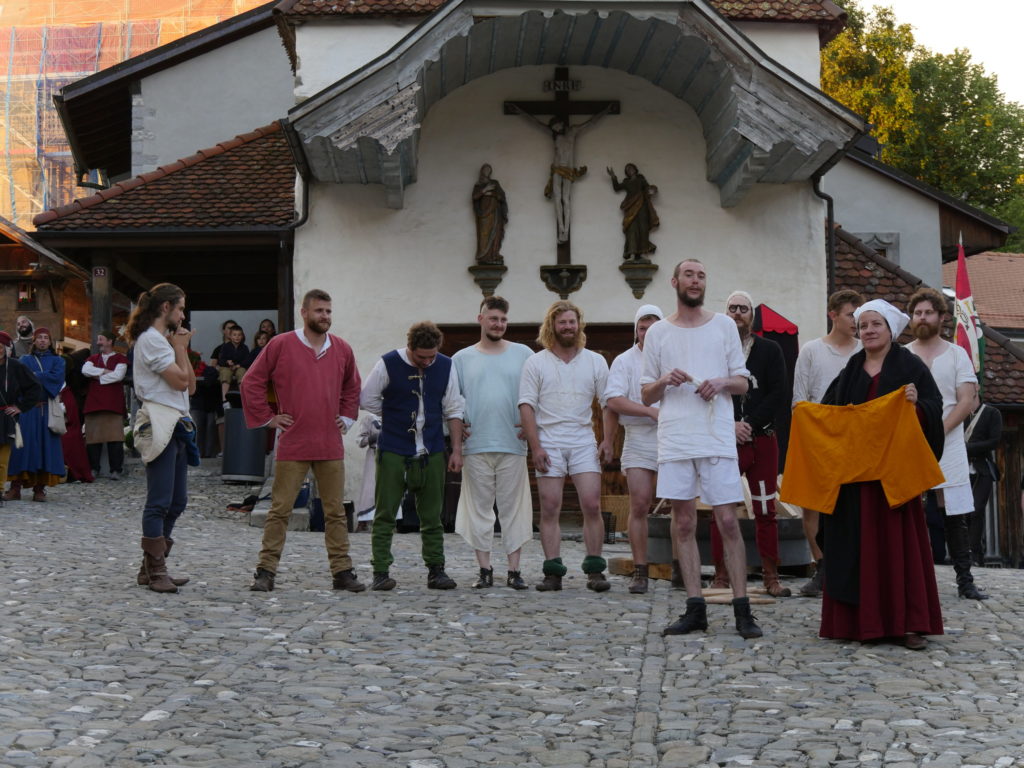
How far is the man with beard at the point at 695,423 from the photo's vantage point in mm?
8188

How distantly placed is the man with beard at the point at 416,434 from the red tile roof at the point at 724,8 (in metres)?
8.87

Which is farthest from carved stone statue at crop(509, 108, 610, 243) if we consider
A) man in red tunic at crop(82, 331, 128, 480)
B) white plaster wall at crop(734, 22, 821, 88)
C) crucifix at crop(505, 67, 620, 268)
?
man in red tunic at crop(82, 331, 128, 480)

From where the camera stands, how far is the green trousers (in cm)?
1018

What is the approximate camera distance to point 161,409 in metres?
9.68

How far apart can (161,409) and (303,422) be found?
94cm

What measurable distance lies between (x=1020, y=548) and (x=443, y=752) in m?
22.7

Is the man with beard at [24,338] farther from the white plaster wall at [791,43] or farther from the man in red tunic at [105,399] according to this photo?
the white plaster wall at [791,43]

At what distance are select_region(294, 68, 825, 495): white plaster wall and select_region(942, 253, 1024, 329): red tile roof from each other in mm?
31498

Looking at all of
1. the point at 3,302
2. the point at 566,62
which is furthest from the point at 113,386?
the point at 3,302

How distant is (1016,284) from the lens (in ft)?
171

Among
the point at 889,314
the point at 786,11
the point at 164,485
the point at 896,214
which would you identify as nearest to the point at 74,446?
the point at 164,485

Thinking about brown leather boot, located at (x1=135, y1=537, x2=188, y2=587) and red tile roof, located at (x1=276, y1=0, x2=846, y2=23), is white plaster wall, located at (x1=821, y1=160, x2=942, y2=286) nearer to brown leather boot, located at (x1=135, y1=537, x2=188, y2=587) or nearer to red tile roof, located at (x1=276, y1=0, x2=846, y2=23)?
red tile roof, located at (x1=276, y1=0, x2=846, y2=23)

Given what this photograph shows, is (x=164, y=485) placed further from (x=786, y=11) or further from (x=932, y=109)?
(x=932, y=109)

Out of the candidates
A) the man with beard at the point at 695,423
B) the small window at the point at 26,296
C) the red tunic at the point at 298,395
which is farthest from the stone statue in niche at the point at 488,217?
the small window at the point at 26,296
